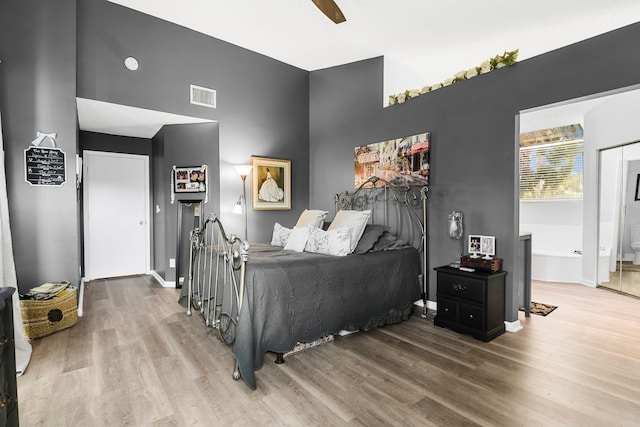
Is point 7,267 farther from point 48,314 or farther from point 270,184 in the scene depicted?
point 270,184

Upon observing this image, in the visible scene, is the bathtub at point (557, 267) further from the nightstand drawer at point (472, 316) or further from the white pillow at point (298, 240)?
the white pillow at point (298, 240)

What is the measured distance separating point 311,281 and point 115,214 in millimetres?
4197

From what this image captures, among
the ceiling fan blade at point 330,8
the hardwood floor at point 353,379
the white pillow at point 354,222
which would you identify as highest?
the ceiling fan blade at point 330,8

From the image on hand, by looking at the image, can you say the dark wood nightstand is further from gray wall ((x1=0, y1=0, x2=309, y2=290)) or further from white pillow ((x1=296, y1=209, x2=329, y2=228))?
gray wall ((x1=0, y1=0, x2=309, y2=290))

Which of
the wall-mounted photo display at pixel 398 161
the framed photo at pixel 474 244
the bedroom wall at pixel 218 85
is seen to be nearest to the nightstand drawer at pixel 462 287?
the framed photo at pixel 474 244

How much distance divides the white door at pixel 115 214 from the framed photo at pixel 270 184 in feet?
6.89

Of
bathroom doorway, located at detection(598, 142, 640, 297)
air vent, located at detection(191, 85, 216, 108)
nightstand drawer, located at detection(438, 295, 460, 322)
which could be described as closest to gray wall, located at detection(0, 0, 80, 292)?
air vent, located at detection(191, 85, 216, 108)

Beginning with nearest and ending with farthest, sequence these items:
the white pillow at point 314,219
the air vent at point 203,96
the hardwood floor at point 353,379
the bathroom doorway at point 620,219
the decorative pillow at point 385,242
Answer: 1. the hardwood floor at point 353,379
2. the decorative pillow at point 385,242
3. the white pillow at point 314,219
4. the bathroom doorway at point 620,219
5. the air vent at point 203,96

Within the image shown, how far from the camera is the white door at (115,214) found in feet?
16.3

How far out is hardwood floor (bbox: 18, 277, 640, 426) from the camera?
1.79 m

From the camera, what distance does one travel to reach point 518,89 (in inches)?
113

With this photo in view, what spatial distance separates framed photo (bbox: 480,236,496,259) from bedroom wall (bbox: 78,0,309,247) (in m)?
2.81

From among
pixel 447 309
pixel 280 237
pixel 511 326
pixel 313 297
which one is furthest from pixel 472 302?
pixel 280 237

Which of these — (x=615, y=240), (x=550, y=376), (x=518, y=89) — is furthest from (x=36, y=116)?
(x=615, y=240)
